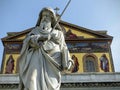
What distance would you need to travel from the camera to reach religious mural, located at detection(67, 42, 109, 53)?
25.0 meters

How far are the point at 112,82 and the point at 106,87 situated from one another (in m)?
0.61

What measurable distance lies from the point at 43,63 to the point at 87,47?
69.6 ft

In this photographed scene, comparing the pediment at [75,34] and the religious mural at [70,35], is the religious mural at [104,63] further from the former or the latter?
the religious mural at [70,35]

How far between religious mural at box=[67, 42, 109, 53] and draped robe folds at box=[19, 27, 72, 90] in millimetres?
20753

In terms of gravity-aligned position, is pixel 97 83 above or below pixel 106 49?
below

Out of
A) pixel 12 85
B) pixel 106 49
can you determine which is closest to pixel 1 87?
pixel 12 85

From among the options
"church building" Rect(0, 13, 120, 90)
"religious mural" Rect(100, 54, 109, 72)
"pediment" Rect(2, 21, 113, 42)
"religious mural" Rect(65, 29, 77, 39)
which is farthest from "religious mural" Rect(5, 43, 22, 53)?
"religious mural" Rect(100, 54, 109, 72)

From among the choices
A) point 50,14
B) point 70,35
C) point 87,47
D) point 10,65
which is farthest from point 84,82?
point 50,14

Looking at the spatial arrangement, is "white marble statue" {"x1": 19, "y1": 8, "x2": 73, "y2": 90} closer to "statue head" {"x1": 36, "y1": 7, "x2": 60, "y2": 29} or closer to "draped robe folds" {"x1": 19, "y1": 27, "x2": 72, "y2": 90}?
"draped robe folds" {"x1": 19, "y1": 27, "x2": 72, "y2": 90}

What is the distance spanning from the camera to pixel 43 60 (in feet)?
13.3

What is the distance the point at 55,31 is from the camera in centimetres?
438

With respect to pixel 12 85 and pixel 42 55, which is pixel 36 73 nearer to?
pixel 42 55

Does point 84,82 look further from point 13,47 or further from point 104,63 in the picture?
point 13,47

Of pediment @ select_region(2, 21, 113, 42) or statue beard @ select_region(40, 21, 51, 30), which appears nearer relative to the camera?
statue beard @ select_region(40, 21, 51, 30)
